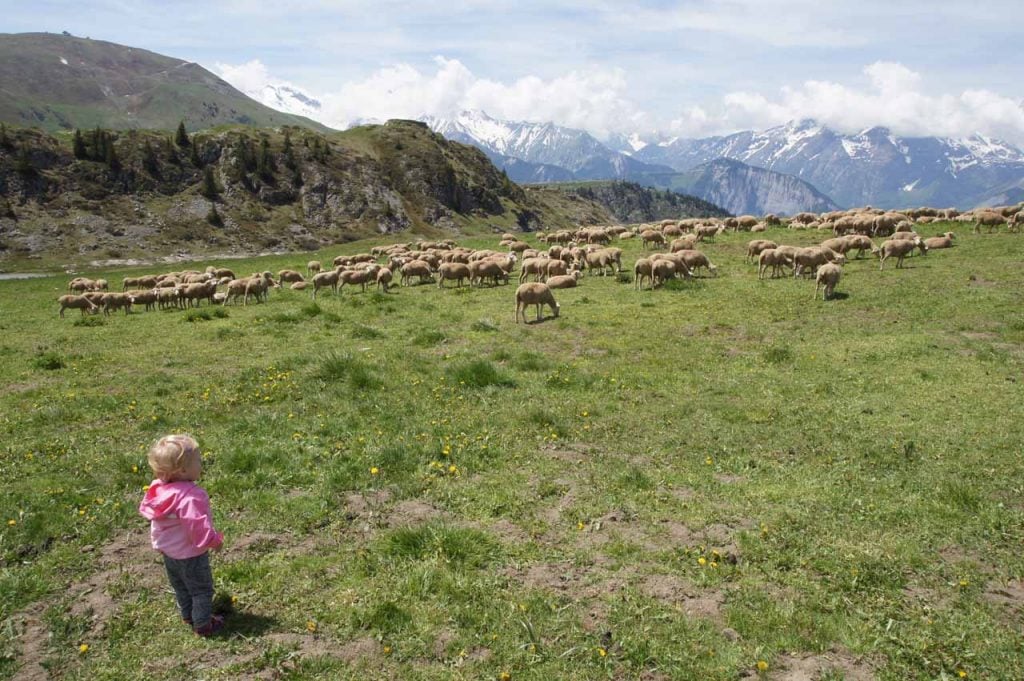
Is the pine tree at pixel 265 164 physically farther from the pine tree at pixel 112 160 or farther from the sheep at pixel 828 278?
the sheep at pixel 828 278

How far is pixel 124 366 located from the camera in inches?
741

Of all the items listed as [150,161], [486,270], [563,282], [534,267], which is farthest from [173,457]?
[150,161]

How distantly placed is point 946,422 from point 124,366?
72.5 ft

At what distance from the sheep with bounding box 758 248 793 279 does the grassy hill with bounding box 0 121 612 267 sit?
276ft

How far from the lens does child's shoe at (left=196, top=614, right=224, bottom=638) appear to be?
272 inches

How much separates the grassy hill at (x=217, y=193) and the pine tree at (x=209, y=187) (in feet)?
0.80

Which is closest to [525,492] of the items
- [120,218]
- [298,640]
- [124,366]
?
[298,640]

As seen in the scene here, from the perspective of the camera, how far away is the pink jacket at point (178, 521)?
Result: 6633 millimetres

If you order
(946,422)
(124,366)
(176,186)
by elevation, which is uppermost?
(176,186)

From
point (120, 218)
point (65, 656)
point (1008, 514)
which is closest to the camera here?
point (65, 656)

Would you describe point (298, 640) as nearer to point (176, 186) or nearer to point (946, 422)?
point (946, 422)

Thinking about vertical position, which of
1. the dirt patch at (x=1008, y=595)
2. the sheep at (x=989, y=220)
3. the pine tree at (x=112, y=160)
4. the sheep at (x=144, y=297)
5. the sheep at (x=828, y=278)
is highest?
the pine tree at (x=112, y=160)

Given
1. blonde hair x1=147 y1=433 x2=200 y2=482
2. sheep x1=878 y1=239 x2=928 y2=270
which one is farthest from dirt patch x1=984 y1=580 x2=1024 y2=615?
sheep x1=878 y1=239 x2=928 y2=270

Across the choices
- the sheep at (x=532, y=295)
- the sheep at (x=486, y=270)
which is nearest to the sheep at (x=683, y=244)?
the sheep at (x=486, y=270)
